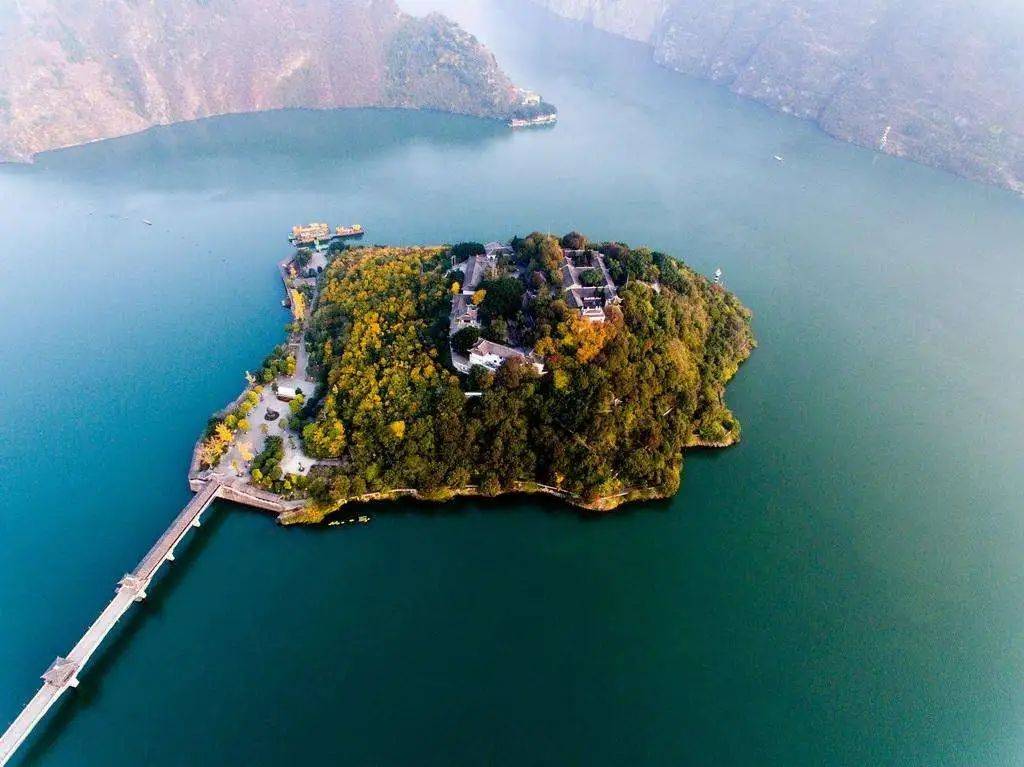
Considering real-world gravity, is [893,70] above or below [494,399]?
above

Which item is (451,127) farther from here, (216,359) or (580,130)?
(216,359)

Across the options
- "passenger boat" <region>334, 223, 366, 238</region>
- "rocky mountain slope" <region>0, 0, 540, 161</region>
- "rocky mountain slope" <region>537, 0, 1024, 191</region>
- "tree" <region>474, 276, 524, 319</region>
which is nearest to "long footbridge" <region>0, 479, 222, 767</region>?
"tree" <region>474, 276, 524, 319</region>

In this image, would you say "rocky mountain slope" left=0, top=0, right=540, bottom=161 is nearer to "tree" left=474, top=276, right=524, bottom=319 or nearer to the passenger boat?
the passenger boat

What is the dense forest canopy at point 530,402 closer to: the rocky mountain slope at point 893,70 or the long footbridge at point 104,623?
the long footbridge at point 104,623

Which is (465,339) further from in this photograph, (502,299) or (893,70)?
(893,70)

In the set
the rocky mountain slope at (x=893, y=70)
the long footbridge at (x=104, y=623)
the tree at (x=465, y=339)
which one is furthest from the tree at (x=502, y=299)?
the rocky mountain slope at (x=893, y=70)

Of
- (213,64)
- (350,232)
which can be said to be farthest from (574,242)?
(213,64)
